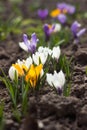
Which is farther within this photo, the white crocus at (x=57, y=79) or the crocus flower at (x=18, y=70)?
the crocus flower at (x=18, y=70)

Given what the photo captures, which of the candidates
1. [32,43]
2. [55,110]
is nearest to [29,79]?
[55,110]

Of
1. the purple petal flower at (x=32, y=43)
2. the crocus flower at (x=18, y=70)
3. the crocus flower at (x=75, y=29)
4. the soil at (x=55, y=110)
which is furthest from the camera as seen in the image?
the crocus flower at (x=75, y=29)

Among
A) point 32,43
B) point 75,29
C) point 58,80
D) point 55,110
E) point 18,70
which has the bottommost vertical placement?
point 55,110

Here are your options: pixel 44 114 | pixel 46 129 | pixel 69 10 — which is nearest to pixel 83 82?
pixel 44 114

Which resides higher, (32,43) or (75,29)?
(75,29)

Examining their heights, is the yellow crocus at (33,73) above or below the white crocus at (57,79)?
above

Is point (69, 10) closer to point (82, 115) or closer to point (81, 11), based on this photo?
point (81, 11)

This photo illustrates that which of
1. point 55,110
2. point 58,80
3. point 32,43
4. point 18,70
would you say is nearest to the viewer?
point 55,110

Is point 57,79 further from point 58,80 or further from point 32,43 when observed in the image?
point 32,43

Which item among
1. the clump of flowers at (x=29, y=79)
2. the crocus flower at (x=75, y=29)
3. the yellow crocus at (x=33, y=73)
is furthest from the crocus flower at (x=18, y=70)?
the crocus flower at (x=75, y=29)

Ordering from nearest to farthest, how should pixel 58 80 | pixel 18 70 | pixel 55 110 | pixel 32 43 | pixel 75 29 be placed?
pixel 55 110 → pixel 58 80 → pixel 18 70 → pixel 32 43 → pixel 75 29

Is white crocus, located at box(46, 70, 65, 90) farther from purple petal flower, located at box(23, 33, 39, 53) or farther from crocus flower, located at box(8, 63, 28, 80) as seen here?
purple petal flower, located at box(23, 33, 39, 53)

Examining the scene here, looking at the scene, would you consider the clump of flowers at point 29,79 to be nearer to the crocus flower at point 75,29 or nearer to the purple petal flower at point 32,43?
the purple petal flower at point 32,43
